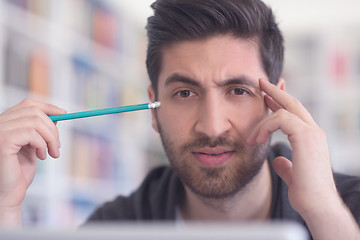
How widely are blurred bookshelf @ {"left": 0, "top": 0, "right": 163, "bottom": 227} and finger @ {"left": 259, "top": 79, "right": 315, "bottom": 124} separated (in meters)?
0.66

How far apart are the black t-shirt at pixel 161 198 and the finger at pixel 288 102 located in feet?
0.82

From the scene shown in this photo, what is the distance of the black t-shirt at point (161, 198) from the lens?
127 cm

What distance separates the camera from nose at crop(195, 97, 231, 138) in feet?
3.76

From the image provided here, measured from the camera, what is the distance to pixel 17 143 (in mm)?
1094

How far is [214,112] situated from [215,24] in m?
0.28

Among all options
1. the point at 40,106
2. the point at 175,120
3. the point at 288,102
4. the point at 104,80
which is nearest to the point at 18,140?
the point at 40,106

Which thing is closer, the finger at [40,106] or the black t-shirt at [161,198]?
the finger at [40,106]

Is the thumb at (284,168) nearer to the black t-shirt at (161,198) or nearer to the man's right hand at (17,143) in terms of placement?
the black t-shirt at (161,198)

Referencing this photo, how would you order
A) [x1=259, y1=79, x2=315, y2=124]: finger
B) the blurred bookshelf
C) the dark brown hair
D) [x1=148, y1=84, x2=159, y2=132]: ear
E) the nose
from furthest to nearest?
the blurred bookshelf, [x1=148, y1=84, x2=159, y2=132]: ear, the dark brown hair, the nose, [x1=259, y1=79, x2=315, y2=124]: finger

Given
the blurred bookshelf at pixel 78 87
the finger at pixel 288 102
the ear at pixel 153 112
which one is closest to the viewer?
the finger at pixel 288 102

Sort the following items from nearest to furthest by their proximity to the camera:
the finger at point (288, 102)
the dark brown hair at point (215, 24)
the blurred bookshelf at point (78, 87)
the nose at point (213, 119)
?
1. the finger at point (288, 102)
2. the nose at point (213, 119)
3. the dark brown hair at point (215, 24)
4. the blurred bookshelf at point (78, 87)

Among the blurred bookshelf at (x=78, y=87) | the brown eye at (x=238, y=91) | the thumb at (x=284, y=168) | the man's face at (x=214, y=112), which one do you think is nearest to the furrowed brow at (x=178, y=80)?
the man's face at (x=214, y=112)

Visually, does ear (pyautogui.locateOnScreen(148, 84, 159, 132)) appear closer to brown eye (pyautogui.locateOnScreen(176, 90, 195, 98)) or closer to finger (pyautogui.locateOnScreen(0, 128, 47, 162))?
brown eye (pyautogui.locateOnScreen(176, 90, 195, 98))

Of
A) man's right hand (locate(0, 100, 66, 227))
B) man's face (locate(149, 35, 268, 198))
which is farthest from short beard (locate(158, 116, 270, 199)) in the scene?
man's right hand (locate(0, 100, 66, 227))
